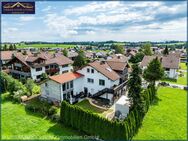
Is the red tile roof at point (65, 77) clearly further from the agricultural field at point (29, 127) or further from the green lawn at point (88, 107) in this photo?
the agricultural field at point (29, 127)

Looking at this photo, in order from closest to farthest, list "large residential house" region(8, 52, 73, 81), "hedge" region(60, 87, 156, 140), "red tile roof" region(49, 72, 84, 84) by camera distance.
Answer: "hedge" region(60, 87, 156, 140)
"red tile roof" region(49, 72, 84, 84)
"large residential house" region(8, 52, 73, 81)

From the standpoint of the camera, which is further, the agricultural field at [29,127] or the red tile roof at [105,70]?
the red tile roof at [105,70]

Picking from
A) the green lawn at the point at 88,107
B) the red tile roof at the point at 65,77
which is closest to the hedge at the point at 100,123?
the green lawn at the point at 88,107

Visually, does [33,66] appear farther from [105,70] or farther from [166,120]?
[166,120]

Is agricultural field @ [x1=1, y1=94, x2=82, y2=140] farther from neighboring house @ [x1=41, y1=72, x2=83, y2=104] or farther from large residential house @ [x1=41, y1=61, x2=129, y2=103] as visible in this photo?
large residential house @ [x1=41, y1=61, x2=129, y2=103]

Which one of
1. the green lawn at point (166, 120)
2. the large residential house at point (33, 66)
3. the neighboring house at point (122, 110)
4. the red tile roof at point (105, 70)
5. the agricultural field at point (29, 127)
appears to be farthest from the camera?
the large residential house at point (33, 66)

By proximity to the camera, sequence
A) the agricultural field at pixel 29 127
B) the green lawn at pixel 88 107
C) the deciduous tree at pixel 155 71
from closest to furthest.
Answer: the agricultural field at pixel 29 127
the green lawn at pixel 88 107
the deciduous tree at pixel 155 71

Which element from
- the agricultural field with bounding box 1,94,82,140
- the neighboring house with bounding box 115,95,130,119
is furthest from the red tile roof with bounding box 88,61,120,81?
the agricultural field with bounding box 1,94,82,140

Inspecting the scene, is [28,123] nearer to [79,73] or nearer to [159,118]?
[79,73]

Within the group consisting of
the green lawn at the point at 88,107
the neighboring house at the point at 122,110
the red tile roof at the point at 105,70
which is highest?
the red tile roof at the point at 105,70
